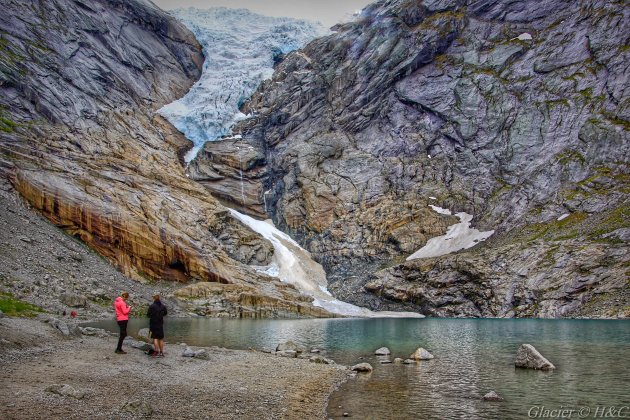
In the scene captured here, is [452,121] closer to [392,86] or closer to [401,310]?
[392,86]

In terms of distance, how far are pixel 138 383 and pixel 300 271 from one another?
86741 mm

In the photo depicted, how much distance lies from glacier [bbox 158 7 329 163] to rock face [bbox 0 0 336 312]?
7.86 m

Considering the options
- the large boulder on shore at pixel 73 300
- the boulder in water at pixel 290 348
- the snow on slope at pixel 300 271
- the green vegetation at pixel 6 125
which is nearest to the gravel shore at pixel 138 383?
the boulder in water at pixel 290 348

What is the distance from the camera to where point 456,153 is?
364 feet

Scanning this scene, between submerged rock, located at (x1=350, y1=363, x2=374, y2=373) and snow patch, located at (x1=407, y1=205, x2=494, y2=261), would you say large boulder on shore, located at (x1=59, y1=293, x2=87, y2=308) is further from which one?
snow patch, located at (x1=407, y1=205, x2=494, y2=261)

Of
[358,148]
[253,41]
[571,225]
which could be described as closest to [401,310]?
[571,225]

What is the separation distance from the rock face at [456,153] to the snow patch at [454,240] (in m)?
2.37

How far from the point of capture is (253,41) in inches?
7185

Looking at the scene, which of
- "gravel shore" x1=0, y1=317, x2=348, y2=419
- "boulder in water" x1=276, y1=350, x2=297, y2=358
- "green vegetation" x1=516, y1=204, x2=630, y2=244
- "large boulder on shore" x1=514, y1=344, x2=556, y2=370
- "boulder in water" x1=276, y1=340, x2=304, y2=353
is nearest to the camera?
"gravel shore" x1=0, y1=317, x2=348, y2=419

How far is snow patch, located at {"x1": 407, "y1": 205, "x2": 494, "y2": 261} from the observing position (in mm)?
93750

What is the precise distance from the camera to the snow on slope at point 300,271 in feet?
282

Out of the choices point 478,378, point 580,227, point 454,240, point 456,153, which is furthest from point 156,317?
point 456,153

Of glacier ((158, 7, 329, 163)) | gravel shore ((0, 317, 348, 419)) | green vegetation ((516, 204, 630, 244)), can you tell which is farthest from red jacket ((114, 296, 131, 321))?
glacier ((158, 7, 329, 163))

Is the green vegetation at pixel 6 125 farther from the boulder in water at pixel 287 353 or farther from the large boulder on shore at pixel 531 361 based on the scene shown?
the large boulder on shore at pixel 531 361
